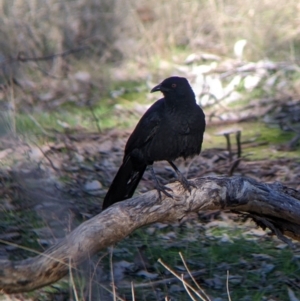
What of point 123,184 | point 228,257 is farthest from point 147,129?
point 228,257

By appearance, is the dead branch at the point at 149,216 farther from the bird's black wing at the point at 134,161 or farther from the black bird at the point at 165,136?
the bird's black wing at the point at 134,161

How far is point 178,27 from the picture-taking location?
36.2 ft

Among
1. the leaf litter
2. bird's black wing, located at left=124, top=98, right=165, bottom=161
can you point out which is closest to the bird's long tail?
bird's black wing, located at left=124, top=98, right=165, bottom=161

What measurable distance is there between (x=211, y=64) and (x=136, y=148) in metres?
5.36

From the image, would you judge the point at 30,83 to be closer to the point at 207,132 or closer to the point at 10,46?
the point at 10,46

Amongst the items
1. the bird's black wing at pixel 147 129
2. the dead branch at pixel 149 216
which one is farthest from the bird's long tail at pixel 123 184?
the dead branch at pixel 149 216

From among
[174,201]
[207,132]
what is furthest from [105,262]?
[207,132]

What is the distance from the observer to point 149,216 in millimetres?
4359

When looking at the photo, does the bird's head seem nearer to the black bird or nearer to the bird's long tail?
the black bird

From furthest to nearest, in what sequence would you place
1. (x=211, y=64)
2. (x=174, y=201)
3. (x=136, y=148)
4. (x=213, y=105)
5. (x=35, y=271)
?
(x=211, y=64) < (x=213, y=105) < (x=136, y=148) < (x=174, y=201) < (x=35, y=271)

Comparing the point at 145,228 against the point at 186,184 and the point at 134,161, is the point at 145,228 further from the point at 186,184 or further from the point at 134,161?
the point at 186,184

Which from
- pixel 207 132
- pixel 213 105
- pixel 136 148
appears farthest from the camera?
pixel 213 105

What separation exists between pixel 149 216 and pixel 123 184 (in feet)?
3.56

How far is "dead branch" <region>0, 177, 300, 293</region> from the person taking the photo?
12.1 ft
